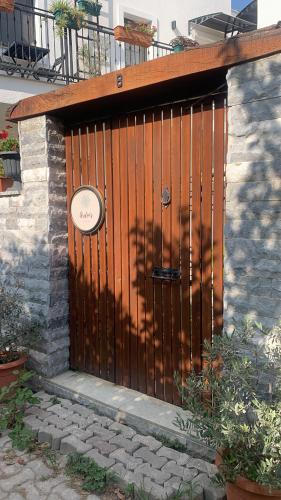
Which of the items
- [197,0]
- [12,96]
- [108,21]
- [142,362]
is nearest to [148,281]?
A: [142,362]

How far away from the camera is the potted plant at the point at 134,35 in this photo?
702 centimetres

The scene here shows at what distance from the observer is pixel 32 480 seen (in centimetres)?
267

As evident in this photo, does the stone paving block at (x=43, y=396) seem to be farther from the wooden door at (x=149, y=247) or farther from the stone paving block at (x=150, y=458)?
the stone paving block at (x=150, y=458)

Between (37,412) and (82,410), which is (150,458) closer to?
(82,410)

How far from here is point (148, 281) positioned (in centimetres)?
336

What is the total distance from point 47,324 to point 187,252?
1.58 metres

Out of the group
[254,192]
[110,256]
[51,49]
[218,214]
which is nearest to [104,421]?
[110,256]

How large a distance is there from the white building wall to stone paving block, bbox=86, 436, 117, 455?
12.4 feet

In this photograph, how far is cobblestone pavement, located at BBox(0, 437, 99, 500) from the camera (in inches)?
98.8

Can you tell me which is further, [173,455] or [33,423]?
[33,423]

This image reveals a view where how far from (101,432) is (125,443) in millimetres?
239

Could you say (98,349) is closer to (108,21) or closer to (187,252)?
(187,252)

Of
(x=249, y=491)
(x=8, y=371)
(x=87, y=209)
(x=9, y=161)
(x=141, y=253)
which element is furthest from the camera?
(x=9, y=161)

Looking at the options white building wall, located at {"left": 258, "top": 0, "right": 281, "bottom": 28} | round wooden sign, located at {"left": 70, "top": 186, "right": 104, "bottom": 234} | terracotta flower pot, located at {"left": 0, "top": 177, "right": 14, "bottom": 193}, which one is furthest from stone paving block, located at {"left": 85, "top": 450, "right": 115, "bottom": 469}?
white building wall, located at {"left": 258, "top": 0, "right": 281, "bottom": 28}
